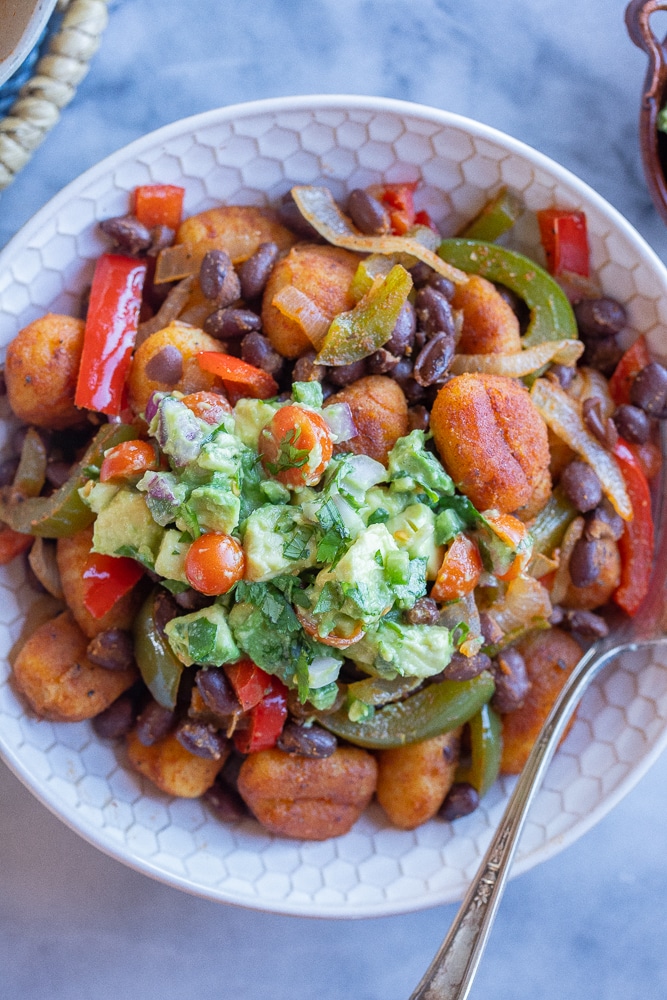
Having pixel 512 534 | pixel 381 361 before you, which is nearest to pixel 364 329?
pixel 381 361

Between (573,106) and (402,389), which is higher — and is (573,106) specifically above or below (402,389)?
above

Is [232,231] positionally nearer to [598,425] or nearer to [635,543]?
[598,425]

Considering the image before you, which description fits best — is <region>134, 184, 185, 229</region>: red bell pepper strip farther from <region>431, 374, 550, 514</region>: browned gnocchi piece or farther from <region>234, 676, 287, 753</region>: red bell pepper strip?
<region>234, 676, 287, 753</region>: red bell pepper strip

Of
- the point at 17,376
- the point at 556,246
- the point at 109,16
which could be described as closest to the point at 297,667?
the point at 17,376

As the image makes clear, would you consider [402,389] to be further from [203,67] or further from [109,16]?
[109,16]

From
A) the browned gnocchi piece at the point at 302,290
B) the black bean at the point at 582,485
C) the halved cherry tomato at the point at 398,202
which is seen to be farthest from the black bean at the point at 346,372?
the black bean at the point at 582,485

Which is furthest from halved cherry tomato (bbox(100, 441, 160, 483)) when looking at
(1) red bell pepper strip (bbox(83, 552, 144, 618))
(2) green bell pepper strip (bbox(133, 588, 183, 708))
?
(2) green bell pepper strip (bbox(133, 588, 183, 708))
